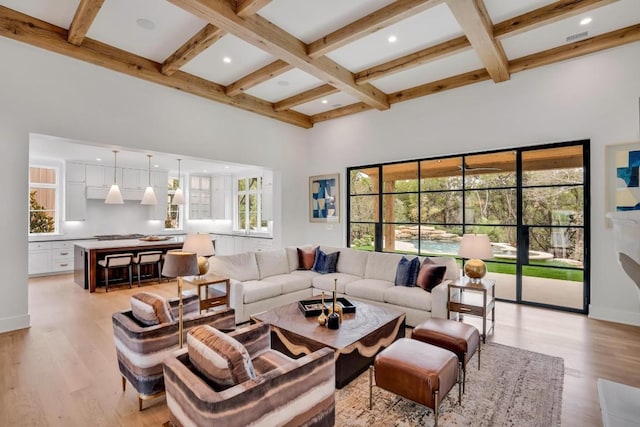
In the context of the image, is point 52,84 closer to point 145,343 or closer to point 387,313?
point 145,343

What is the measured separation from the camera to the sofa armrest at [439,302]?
375 centimetres

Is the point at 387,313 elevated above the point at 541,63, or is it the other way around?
the point at 541,63

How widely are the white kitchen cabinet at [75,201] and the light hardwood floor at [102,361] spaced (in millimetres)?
3612

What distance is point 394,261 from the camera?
478 cm

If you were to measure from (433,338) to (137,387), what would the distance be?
7.96ft

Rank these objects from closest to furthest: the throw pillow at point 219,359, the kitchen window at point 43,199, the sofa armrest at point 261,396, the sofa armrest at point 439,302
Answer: the sofa armrest at point 261,396
the throw pillow at point 219,359
the sofa armrest at point 439,302
the kitchen window at point 43,199

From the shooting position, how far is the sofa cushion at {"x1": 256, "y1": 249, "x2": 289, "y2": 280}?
4969 millimetres

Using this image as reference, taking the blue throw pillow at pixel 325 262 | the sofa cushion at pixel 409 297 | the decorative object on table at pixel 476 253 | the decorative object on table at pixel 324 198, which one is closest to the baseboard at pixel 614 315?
the decorative object on table at pixel 476 253

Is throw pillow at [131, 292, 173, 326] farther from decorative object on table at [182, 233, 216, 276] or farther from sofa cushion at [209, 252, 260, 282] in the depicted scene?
sofa cushion at [209, 252, 260, 282]

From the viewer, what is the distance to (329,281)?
15.7ft

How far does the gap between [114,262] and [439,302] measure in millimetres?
5898

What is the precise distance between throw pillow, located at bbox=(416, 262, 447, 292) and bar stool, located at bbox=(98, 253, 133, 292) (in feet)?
18.3

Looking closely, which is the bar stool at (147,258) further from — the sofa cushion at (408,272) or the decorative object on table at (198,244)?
the sofa cushion at (408,272)

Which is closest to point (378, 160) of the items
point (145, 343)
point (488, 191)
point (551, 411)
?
point (488, 191)
